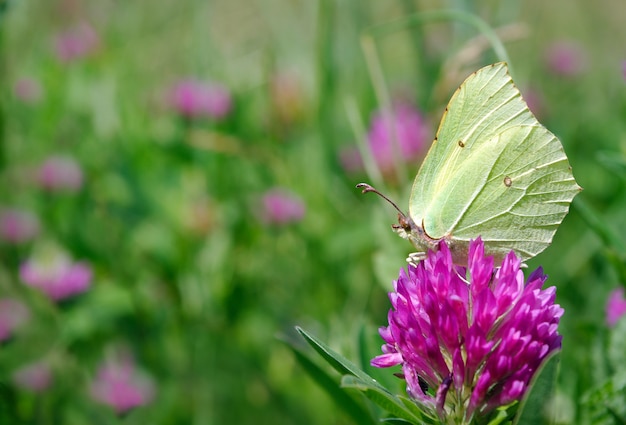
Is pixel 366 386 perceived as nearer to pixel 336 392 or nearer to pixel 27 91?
pixel 336 392

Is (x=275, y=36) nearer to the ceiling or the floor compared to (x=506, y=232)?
nearer to the ceiling

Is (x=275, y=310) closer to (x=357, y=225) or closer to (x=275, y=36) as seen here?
(x=357, y=225)

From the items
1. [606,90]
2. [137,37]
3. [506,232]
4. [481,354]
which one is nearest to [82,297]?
[506,232]

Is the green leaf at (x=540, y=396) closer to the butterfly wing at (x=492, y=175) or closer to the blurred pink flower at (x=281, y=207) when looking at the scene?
the butterfly wing at (x=492, y=175)

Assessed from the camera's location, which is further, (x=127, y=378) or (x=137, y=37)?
(x=137, y=37)

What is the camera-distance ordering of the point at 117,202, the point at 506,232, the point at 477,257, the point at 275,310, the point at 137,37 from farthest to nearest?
the point at 137,37 → the point at 117,202 → the point at 275,310 → the point at 506,232 → the point at 477,257

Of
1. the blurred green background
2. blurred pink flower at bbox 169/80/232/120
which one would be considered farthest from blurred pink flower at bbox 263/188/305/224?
blurred pink flower at bbox 169/80/232/120

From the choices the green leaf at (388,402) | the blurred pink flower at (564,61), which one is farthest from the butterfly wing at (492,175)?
the blurred pink flower at (564,61)
